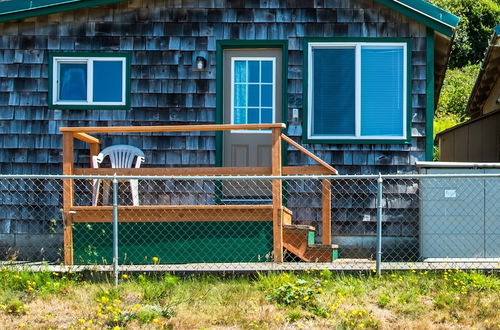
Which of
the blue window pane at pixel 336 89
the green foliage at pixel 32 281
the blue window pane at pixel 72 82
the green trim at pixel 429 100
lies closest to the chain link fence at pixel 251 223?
the green trim at pixel 429 100

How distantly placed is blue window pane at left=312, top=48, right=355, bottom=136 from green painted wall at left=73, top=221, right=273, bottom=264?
78.1 inches

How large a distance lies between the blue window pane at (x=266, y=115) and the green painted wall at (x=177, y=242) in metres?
1.95

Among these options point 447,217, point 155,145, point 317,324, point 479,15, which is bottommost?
point 317,324

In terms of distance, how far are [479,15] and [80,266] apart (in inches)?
1063

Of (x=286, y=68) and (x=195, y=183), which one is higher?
(x=286, y=68)

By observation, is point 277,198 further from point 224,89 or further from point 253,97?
point 224,89

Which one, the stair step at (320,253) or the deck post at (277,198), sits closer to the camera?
the deck post at (277,198)

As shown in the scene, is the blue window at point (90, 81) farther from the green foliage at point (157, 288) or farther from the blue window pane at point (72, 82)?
the green foliage at point (157, 288)

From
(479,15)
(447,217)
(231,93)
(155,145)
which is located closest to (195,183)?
(155,145)

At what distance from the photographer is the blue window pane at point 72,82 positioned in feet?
31.3

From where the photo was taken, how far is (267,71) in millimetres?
9648

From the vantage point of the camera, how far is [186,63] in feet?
31.1

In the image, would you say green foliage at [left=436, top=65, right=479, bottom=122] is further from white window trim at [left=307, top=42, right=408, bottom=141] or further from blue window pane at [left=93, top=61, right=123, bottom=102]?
blue window pane at [left=93, top=61, right=123, bottom=102]

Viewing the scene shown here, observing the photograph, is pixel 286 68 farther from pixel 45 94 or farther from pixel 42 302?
pixel 42 302
